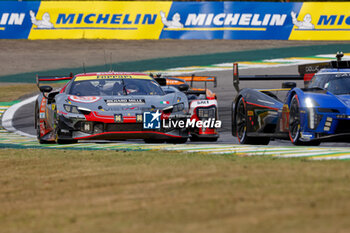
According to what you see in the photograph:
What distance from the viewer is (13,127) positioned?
16.5m

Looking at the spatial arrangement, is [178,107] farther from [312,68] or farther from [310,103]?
[312,68]

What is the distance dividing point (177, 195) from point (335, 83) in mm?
5319

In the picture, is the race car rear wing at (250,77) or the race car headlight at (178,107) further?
the race car rear wing at (250,77)

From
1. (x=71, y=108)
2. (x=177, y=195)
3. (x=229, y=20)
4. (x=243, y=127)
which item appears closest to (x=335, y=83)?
(x=243, y=127)

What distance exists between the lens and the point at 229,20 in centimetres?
3322

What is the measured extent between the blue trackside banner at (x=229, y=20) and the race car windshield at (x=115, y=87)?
67.4 feet

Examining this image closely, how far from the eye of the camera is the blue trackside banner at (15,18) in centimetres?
3178

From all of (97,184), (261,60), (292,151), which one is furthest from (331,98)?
(261,60)

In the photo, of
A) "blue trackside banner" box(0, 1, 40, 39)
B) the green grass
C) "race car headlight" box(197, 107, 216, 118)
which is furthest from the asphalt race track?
"blue trackside banner" box(0, 1, 40, 39)

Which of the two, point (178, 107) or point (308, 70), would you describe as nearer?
point (178, 107)

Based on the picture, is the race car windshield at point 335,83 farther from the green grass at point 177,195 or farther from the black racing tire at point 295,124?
the green grass at point 177,195

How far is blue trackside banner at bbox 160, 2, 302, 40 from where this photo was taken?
107 feet

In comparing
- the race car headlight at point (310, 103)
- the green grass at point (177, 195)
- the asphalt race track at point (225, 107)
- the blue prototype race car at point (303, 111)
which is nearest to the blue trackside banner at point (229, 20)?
the asphalt race track at point (225, 107)

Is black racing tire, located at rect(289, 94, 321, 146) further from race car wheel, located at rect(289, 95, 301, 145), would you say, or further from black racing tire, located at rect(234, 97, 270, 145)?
black racing tire, located at rect(234, 97, 270, 145)
